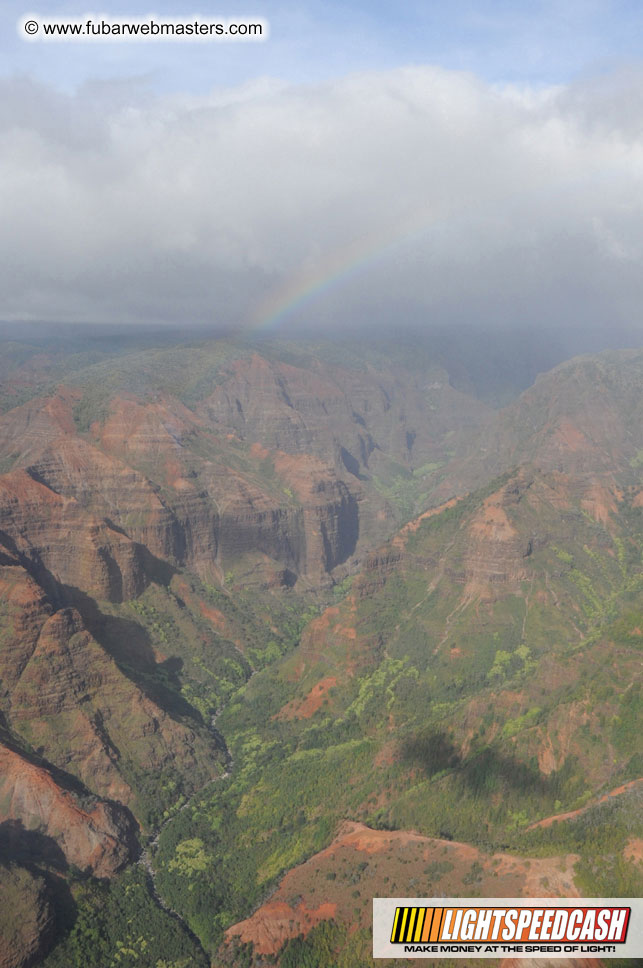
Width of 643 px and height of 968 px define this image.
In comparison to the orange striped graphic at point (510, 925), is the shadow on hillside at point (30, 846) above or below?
below

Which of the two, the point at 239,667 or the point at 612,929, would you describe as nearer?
the point at 612,929

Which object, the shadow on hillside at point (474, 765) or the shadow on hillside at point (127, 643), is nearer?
the shadow on hillside at point (474, 765)

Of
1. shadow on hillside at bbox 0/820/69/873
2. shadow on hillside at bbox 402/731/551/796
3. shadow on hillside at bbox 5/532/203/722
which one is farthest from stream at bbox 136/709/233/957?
shadow on hillside at bbox 402/731/551/796

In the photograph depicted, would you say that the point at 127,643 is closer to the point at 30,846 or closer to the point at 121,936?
the point at 30,846

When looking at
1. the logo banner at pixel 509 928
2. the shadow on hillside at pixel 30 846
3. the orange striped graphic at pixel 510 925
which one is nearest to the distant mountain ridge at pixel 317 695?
the shadow on hillside at pixel 30 846

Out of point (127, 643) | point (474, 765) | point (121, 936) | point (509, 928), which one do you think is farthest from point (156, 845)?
point (509, 928)

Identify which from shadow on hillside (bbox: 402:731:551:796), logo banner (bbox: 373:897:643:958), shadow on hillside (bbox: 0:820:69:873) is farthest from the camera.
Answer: shadow on hillside (bbox: 0:820:69:873)

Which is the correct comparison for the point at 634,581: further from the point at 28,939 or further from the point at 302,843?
the point at 28,939

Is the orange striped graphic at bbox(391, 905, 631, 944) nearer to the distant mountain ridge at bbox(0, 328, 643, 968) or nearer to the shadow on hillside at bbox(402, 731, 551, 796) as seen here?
the distant mountain ridge at bbox(0, 328, 643, 968)

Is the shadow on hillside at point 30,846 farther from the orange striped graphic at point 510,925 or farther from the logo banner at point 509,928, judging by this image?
the orange striped graphic at point 510,925

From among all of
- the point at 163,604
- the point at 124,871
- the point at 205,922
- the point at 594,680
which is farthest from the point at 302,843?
the point at 163,604


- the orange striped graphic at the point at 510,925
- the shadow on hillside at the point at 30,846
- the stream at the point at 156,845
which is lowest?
the stream at the point at 156,845
